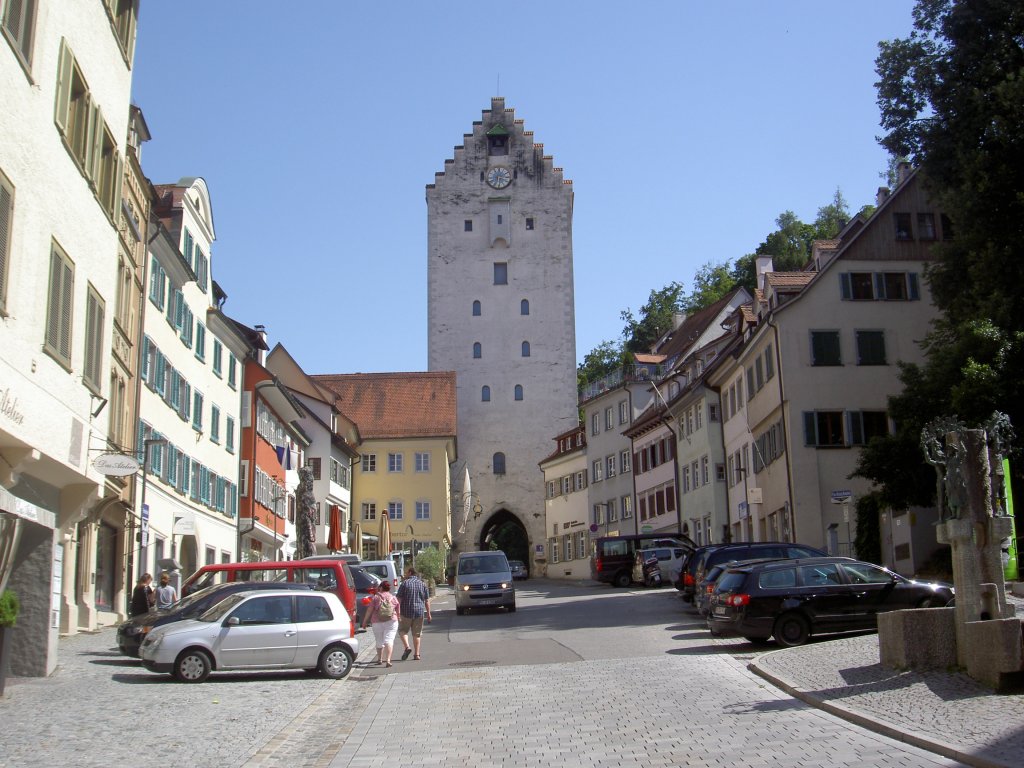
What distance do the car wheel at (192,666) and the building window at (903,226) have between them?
2919cm

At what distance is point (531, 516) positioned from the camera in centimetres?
8150

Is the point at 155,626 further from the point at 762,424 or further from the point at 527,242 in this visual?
the point at 527,242

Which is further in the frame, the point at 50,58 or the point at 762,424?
the point at 762,424

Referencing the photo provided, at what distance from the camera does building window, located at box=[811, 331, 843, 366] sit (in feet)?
129

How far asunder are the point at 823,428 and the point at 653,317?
173 feet

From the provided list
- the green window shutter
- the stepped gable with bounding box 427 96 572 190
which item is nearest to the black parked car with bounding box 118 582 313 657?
the green window shutter

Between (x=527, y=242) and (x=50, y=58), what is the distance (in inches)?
2715

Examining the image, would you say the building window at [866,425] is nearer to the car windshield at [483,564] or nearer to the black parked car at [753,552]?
the black parked car at [753,552]

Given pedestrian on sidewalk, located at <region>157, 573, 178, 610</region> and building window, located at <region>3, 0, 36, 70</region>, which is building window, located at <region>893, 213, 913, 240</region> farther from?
building window, located at <region>3, 0, 36, 70</region>

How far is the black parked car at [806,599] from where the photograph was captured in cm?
2025

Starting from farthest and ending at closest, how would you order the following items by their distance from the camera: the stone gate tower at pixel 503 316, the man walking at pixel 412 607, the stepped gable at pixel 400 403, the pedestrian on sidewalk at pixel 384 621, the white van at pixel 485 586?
the stone gate tower at pixel 503 316
the stepped gable at pixel 400 403
the white van at pixel 485 586
the man walking at pixel 412 607
the pedestrian on sidewalk at pixel 384 621

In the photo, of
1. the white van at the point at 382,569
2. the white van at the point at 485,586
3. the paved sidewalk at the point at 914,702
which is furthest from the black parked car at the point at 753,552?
the paved sidewalk at the point at 914,702

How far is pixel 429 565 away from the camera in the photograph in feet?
188

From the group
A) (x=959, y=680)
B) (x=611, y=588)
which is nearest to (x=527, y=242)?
(x=611, y=588)
